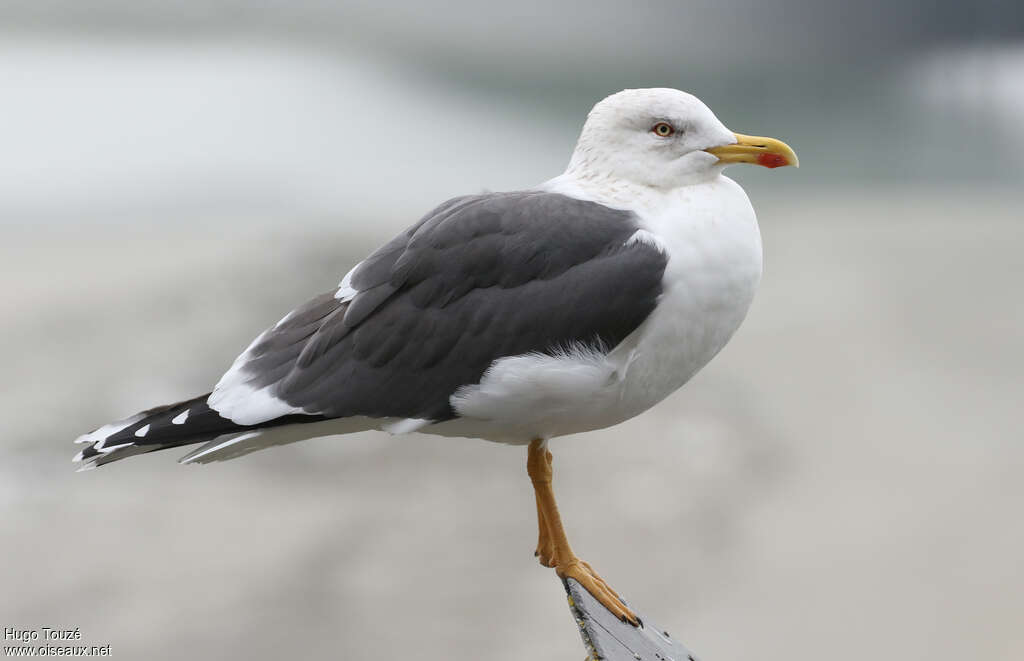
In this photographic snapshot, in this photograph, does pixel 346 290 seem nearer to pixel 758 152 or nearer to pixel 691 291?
pixel 691 291

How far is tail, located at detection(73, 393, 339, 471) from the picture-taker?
273 cm

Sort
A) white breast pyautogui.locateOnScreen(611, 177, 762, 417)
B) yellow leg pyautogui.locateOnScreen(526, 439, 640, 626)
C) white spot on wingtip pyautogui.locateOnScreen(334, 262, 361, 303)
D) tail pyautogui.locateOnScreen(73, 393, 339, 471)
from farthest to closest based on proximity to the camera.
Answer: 1. yellow leg pyautogui.locateOnScreen(526, 439, 640, 626)
2. white spot on wingtip pyautogui.locateOnScreen(334, 262, 361, 303)
3. tail pyautogui.locateOnScreen(73, 393, 339, 471)
4. white breast pyautogui.locateOnScreen(611, 177, 762, 417)

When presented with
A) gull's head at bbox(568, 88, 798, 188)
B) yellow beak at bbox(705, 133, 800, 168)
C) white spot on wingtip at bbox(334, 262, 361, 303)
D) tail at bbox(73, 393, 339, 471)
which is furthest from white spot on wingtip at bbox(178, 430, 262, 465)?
yellow beak at bbox(705, 133, 800, 168)

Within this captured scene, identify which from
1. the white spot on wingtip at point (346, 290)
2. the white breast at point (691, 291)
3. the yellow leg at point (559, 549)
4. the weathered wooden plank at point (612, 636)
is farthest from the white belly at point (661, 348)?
the weathered wooden plank at point (612, 636)

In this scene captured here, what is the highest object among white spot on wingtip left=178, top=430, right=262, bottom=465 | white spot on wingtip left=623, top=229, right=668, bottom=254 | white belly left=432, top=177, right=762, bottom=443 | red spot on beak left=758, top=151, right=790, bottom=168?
red spot on beak left=758, top=151, right=790, bottom=168

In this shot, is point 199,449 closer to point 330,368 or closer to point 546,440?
point 330,368

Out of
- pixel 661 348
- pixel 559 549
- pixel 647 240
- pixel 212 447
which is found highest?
pixel 647 240

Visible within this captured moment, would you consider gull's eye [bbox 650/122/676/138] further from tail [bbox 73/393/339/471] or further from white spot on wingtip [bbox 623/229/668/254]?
tail [bbox 73/393/339/471]

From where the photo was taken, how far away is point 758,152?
9.16 ft

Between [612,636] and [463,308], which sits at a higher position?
[463,308]

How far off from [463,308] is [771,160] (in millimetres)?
868

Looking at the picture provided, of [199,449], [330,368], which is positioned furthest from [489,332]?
[199,449]

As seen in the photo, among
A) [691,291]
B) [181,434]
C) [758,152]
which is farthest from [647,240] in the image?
[181,434]

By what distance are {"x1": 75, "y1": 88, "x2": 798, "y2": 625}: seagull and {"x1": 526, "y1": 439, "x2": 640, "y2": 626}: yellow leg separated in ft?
0.62
